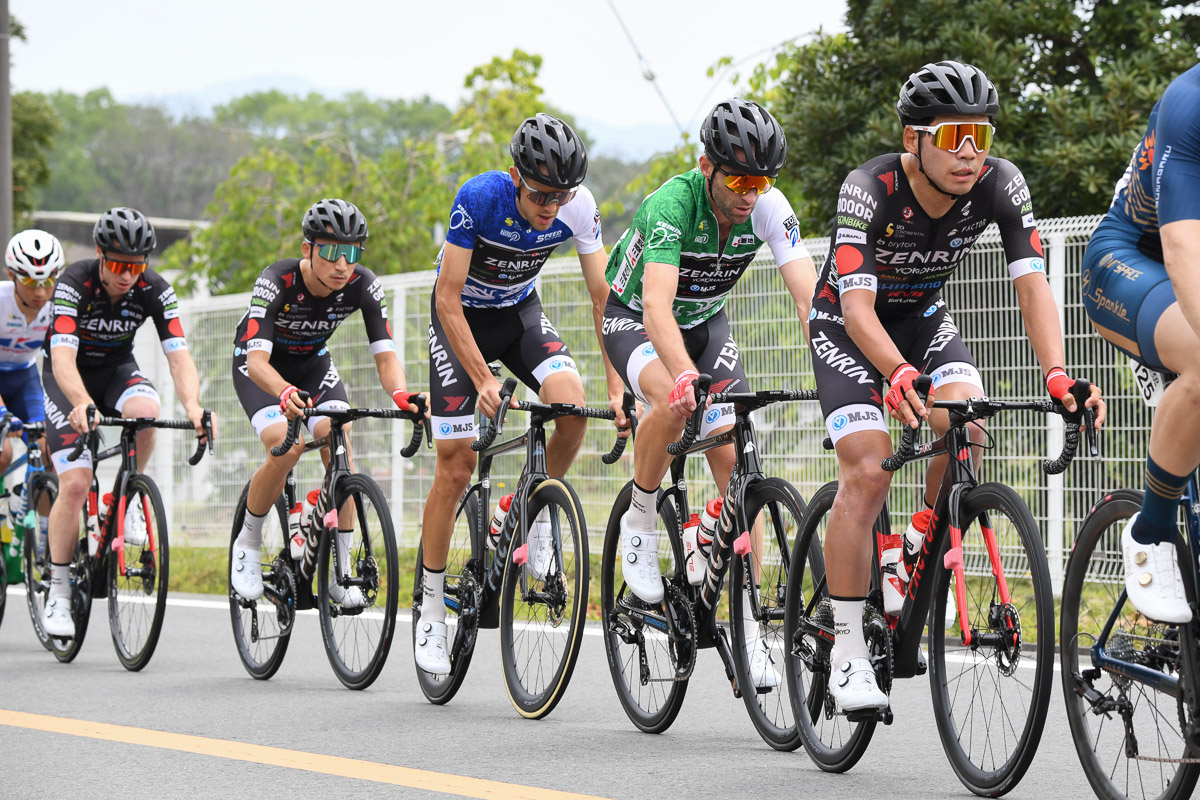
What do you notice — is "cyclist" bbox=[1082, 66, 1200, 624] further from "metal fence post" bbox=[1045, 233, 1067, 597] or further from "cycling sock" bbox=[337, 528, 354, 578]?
"metal fence post" bbox=[1045, 233, 1067, 597]

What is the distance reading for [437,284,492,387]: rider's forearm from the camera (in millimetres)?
6320

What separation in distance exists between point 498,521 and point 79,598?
307 centimetres

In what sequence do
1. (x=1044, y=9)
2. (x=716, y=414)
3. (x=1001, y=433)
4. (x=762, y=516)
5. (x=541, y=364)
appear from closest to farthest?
(x=762, y=516) → (x=716, y=414) → (x=541, y=364) → (x=1001, y=433) → (x=1044, y=9)

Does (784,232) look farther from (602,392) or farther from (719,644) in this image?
(602,392)

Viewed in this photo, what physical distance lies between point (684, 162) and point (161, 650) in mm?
9548

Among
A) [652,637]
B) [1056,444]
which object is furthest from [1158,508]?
[1056,444]

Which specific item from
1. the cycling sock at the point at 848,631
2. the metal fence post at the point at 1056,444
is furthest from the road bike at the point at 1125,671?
the metal fence post at the point at 1056,444

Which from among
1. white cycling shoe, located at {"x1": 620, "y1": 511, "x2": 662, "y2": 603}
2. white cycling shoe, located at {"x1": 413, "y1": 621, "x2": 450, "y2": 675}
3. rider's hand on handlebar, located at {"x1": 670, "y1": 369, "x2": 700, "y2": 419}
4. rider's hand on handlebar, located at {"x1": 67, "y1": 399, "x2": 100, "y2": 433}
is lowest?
white cycling shoe, located at {"x1": 413, "y1": 621, "x2": 450, "y2": 675}

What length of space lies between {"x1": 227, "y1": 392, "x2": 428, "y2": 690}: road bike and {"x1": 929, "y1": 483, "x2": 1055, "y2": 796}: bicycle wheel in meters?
2.92

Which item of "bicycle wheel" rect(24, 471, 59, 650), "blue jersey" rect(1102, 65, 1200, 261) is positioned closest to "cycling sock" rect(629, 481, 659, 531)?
"blue jersey" rect(1102, 65, 1200, 261)

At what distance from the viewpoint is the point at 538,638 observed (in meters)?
6.37

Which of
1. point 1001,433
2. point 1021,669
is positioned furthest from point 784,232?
point 1001,433

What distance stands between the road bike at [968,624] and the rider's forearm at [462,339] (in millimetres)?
1710

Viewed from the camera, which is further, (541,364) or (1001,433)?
(1001,433)
